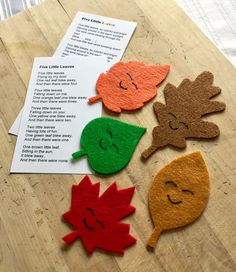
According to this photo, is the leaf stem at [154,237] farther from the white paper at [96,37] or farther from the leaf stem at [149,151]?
the white paper at [96,37]

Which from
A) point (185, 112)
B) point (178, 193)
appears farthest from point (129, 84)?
point (178, 193)


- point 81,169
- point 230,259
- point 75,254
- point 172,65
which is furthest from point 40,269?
point 172,65

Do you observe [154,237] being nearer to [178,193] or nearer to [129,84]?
[178,193]

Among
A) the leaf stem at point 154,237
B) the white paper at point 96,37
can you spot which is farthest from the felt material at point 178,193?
the white paper at point 96,37

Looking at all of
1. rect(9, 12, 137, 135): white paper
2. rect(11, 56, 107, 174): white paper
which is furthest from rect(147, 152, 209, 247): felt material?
rect(9, 12, 137, 135): white paper

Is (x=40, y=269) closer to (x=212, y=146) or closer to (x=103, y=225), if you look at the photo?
(x=103, y=225)

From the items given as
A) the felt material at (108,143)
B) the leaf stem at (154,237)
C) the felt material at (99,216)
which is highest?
the felt material at (108,143)
